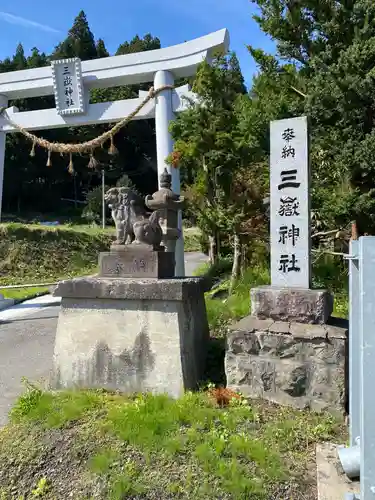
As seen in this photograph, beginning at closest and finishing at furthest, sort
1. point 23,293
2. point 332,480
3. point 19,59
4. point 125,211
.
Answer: point 332,480 < point 125,211 < point 23,293 < point 19,59

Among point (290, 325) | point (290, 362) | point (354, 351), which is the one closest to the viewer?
point (354, 351)

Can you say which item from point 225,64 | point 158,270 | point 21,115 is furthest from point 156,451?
point 21,115

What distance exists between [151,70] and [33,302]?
6497 mm

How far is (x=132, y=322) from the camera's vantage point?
3961 millimetres

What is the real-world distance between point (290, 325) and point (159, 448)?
5.22ft

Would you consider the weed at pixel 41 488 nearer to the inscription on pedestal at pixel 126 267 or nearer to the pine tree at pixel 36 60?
the inscription on pedestal at pixel 126 267

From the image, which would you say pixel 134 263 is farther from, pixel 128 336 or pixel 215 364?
pixel 215 364

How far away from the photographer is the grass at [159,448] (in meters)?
2.66

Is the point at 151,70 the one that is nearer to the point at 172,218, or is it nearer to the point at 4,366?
the point at 172,218

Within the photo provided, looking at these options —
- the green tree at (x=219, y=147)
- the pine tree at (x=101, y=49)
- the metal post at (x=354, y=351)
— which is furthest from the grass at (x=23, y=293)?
the pine tree at (x=101, y=49)

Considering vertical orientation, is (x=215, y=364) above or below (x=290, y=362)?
below

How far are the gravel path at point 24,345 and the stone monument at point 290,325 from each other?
2382 millimetres

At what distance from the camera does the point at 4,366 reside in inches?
220

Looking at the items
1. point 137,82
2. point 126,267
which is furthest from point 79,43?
point 126,267
